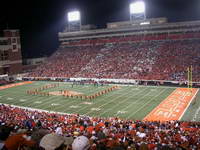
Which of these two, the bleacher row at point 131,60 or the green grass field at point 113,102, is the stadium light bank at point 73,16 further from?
the green grass field at point 113,102

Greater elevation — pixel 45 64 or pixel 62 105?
pixel 45 64

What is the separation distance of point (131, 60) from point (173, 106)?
23.5 m

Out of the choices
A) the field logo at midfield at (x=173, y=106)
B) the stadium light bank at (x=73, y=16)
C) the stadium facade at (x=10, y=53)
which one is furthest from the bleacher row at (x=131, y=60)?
the stadium light bank at (x=73, y=16)

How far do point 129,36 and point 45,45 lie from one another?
27.2 meters

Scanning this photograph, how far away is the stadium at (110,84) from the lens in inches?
533

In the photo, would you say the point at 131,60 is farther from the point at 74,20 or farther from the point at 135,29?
the point at 74,20

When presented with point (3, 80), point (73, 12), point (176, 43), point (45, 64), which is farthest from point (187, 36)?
point (3, 80)

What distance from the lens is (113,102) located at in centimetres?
2755

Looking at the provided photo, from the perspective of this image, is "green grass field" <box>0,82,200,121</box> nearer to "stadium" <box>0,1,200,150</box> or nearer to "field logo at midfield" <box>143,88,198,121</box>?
"stadium" <box>0,1,200,150</box>

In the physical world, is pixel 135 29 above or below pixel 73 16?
below

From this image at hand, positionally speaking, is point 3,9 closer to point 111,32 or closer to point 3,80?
point 3,80

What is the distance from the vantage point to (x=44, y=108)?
26609 mm

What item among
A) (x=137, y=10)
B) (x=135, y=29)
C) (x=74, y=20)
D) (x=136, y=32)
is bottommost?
(x=136, y=32)

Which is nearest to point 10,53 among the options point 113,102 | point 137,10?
point 137,10
